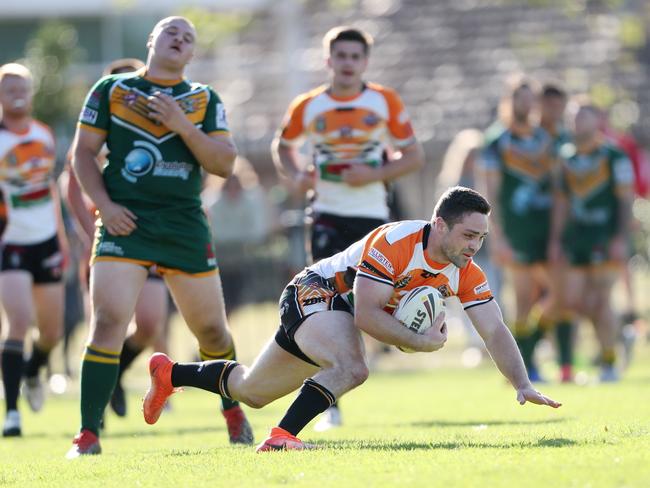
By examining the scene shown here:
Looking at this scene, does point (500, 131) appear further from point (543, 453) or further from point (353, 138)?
point (543, 453)

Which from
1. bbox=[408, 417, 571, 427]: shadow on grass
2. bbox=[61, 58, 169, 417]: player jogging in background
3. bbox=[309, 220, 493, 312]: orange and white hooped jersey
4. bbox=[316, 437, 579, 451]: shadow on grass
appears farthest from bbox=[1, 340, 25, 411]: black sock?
bbox=[309, 220, 493, 312]: orange and white hooped jersey

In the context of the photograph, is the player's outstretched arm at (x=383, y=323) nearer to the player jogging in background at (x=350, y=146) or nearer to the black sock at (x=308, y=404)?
the black sock at (x=308, y=404)

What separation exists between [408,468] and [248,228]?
38.6 feet

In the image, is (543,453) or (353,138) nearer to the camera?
(543,453)

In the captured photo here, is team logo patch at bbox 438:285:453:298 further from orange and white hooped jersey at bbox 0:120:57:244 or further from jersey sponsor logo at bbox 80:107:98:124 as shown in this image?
orange and white hooped jersey at bbox 0:120:57:244

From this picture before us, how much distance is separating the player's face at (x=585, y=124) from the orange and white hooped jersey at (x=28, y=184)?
503 cm

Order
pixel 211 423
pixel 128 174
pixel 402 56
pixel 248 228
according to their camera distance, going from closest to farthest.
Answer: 1. pixel 128 174
2. pixel 211 423
3. pixel 248 228
4. pixel 402 56

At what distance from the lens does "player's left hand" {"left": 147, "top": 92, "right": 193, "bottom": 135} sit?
853 cm

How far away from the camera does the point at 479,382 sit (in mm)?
14852

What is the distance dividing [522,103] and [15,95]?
193 inches

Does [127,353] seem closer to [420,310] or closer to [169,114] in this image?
A: [169,114]

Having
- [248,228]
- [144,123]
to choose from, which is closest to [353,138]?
[144,123]

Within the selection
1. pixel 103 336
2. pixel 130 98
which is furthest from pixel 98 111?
pixel 103 336

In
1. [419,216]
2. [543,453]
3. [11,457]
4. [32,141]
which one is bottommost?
[419,216]
